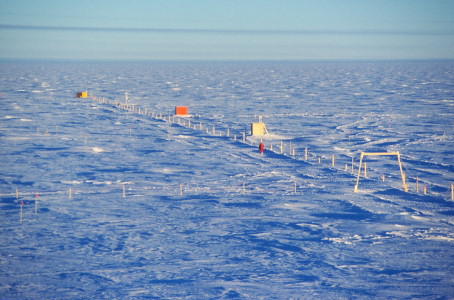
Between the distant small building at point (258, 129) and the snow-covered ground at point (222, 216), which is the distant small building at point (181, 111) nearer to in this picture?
the snow-covered ground at point (222, 216)

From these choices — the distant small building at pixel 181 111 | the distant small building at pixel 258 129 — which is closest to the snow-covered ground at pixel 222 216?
the distant small building at pixel 258 129

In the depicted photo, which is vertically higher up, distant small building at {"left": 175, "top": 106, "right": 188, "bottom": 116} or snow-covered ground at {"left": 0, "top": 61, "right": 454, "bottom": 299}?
distant small building at {"left": 175, "top": 106, "right": 188, "bottom": 116}

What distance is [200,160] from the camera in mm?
48438

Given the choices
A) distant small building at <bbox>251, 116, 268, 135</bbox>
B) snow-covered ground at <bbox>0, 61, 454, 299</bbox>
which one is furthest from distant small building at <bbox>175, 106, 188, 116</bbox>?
distant small building at <bbox>251, 116, 268, 135</bbox>

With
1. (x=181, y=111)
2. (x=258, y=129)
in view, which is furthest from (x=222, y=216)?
(x=181, y=111)

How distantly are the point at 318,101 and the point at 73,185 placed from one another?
72806mm

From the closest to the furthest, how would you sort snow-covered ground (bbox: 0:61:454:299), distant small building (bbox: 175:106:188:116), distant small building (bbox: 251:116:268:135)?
snow-covered ground (bbox: 0:61:454:299)
distant small building (bbox: 251:116:268:135)
distant small building (bbox: 175:106:188:116)

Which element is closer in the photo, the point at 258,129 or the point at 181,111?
the point at 258,129

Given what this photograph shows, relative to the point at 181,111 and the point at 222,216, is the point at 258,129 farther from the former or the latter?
the point at 222,216

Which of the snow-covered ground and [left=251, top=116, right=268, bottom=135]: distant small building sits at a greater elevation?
[left=251, top=116, right=268, bottom=135]: distant small building

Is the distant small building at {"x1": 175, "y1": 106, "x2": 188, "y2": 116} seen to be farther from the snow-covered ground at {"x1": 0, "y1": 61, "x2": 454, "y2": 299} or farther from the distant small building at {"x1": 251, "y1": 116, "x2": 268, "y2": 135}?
the distant small building at {"x1": 251, "y1": 116, "x2": 268, "y2": 135}

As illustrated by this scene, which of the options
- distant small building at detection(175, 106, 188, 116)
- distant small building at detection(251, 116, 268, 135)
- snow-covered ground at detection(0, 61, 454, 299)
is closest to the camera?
snow-covered ground at detection(0, 61, 454, 299)

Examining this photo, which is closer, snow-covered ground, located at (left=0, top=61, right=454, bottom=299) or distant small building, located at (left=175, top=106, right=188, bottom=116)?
snow-covered ground, located at (left=0, top=61, right=454, bottom=299)

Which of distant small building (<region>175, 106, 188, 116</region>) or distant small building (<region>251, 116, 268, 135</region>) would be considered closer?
distant small building (<region>251, 116, 268, 135</region>)
